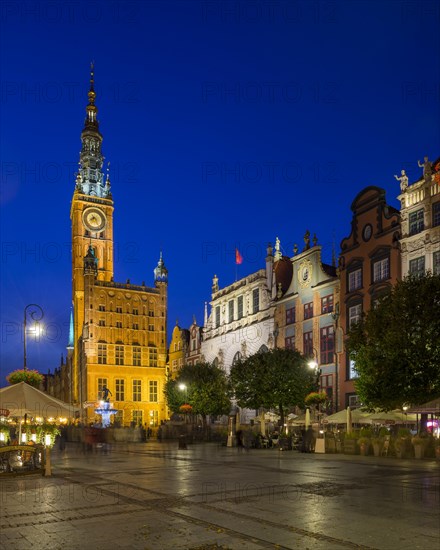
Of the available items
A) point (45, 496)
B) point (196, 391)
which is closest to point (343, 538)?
point (45, 496)

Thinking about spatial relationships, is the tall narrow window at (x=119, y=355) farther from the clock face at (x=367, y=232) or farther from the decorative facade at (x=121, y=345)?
the clock face at (x=367, y=232)

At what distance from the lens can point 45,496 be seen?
1390 cm

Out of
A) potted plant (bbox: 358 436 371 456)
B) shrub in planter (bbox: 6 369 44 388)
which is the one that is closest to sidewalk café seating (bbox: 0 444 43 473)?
shrub in planter (bbox: 6 369 44 388)

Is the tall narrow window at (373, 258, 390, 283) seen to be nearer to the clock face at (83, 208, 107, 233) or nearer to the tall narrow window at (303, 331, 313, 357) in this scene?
the tall narrow window at (303, 331, 313, 357)

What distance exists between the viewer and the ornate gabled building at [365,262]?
42094 millimetres

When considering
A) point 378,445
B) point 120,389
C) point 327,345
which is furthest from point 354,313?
point 120,389

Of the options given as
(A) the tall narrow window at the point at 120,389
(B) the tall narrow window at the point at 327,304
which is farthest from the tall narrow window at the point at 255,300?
(A) the tall narrow window at the point at 120,389

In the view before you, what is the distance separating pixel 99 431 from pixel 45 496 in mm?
29084

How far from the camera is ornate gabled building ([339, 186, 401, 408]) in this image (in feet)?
138

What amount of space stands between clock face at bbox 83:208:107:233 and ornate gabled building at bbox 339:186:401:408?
70.4 meters

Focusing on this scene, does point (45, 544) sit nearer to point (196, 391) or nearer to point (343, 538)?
point (343, 538)

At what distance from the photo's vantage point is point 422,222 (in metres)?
39.7

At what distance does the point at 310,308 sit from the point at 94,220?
6725cm

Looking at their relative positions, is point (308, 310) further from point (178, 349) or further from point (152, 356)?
point (152, 356)
